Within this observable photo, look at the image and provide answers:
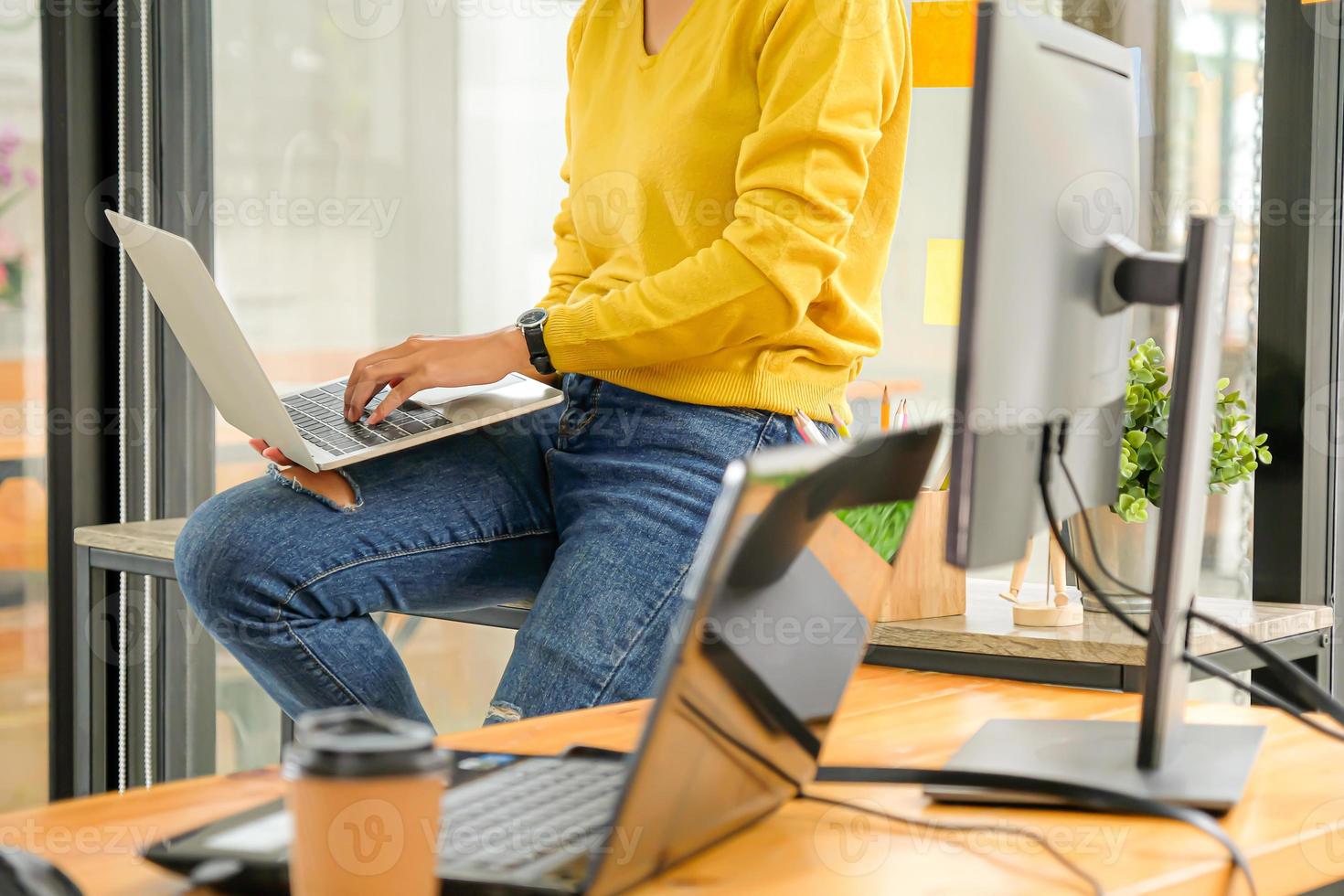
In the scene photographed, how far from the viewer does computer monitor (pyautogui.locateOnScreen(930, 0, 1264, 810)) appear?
0.63m

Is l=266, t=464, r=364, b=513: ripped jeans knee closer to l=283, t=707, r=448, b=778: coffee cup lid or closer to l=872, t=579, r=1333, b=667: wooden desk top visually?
l=872, t=579, r=1333, b=667: wooden desk top

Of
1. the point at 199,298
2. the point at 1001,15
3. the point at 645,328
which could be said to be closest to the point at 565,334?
the point at 645,328

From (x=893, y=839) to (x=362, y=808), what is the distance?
0.29m

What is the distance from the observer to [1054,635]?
4.30ft

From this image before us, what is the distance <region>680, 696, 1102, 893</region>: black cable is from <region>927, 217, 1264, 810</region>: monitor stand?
0.07m

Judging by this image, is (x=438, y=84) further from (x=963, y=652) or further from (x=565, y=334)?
(x=963, y=652)

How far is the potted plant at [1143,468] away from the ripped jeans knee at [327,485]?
772 mm

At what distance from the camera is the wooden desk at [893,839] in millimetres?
550

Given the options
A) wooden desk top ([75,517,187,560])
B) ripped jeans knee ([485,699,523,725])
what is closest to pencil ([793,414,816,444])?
ripped jeans knee ([485,699,523,725])

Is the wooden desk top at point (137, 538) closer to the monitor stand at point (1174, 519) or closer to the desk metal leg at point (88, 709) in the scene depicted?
the desk metal leg at point (88, 709)

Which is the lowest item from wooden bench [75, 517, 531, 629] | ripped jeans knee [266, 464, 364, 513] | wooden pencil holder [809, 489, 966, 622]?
wooden bench [75, 517, 531, 629]

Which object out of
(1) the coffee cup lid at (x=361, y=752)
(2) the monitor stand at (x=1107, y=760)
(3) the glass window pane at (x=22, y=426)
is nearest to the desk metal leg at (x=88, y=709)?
(3) the glass window pane at (x=22, y=426)

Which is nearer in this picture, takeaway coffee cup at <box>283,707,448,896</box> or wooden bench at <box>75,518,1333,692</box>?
takeaway coffee cup at <box>283,707,448,896</box>

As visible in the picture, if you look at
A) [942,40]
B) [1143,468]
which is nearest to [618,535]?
[1143,468]
